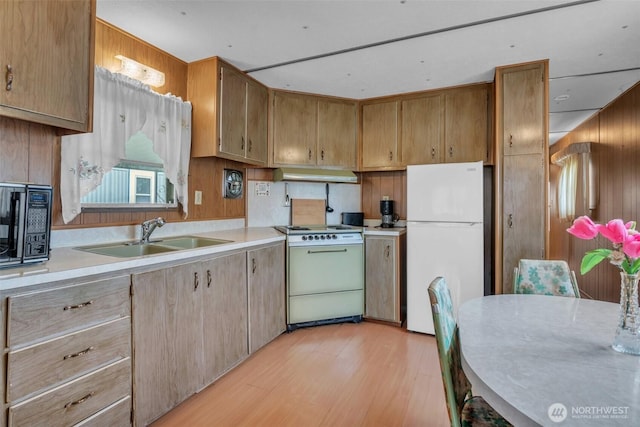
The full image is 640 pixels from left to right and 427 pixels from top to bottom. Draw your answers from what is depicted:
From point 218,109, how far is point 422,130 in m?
2.09

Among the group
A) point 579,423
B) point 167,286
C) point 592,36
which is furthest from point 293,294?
point 592,36

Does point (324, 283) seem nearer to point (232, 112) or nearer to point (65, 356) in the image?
point (232, 112)

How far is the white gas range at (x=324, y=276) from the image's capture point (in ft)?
9.97

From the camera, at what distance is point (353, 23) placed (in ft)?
7.13

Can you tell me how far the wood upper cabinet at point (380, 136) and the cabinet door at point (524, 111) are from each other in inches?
42.0

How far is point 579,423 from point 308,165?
3.10 metres

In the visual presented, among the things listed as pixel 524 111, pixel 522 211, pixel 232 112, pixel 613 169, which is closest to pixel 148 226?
pixel 232 112

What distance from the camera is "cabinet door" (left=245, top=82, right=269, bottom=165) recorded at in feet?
10.1

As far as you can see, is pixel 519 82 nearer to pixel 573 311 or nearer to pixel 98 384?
pixel 573 311

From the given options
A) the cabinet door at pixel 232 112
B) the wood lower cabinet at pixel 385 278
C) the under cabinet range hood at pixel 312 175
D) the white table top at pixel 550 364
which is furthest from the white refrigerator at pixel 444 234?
the cabinet door at pixel 232 112

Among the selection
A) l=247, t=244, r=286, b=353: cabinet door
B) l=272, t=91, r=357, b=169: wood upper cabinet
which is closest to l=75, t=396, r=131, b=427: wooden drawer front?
l=247, t=244, r=286, b=353: cabinet door

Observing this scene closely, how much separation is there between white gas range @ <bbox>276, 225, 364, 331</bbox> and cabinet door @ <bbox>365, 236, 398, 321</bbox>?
0.07 meters

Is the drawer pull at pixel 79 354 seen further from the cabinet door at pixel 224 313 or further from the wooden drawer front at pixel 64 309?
the cabinet door at pixel 224 313

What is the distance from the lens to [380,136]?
3643 millimetres
